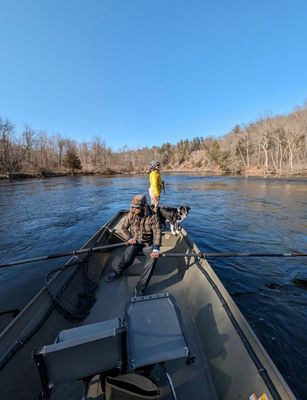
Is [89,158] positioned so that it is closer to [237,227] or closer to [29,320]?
[237,227]

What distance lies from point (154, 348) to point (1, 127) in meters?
61.4

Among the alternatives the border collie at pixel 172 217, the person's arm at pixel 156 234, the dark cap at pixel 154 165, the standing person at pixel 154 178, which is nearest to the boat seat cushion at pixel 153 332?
the person's arm at pixel 156 234

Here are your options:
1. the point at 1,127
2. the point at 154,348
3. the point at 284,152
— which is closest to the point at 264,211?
the point at 154,348

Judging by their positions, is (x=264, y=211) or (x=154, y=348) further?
(x=264, y=211)

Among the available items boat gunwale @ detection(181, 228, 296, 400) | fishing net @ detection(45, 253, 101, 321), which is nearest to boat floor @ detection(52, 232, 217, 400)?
fishing net @ detection(45, 253, 101, 321)

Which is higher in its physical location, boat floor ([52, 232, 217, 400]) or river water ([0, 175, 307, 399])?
boat floor ([52, 232, 217, 400])

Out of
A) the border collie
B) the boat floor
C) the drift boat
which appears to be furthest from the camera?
the border collie

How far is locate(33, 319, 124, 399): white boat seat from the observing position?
64.3 inches

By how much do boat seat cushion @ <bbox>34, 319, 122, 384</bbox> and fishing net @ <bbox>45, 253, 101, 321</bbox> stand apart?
1715 millimetres

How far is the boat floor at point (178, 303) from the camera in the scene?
2.52 m

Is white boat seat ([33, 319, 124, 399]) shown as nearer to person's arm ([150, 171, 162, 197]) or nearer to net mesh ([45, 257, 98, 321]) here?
net mesh ([45, 257, 98, 321])

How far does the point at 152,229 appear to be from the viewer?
4801 mm

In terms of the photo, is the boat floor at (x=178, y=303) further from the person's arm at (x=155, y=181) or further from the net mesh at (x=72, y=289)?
the person's arm at (x=155, y=181)

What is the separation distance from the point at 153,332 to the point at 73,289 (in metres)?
2.27
